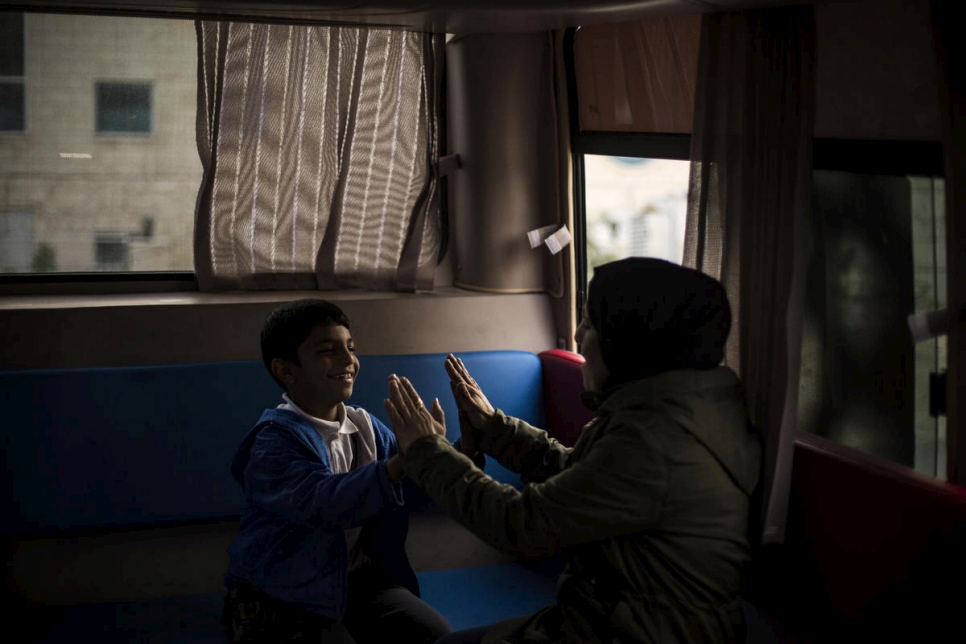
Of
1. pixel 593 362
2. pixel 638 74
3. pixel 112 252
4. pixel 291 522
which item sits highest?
pixel 638 74

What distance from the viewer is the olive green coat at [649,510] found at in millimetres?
1663

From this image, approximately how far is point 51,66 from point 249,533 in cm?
216

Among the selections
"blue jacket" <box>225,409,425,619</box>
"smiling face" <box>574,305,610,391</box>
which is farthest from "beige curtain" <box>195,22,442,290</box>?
"smiling face" <box>574,305,610,391</box>

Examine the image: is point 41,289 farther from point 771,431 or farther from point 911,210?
point 911,210

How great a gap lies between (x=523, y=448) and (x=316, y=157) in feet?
6.33

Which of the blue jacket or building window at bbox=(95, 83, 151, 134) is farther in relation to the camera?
building window at bbox=(95, 83, 151, 134)

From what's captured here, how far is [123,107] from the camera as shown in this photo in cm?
366

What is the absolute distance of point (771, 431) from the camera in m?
2.25

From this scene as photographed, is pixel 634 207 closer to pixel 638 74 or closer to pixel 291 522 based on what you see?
pixel 638 74

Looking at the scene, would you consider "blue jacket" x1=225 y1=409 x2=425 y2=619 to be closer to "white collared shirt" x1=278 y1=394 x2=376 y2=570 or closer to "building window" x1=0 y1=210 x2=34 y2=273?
"white collared shirt" x1=278 y1=394 x2=376 y2=570

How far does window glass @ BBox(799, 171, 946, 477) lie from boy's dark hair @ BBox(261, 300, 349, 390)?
1166 millimetres

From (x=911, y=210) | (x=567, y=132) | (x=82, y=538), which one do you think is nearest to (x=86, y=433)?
(x=82, y=538)

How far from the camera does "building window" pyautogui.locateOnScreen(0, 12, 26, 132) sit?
11.6 feet

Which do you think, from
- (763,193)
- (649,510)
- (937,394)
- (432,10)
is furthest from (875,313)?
(432,10)
